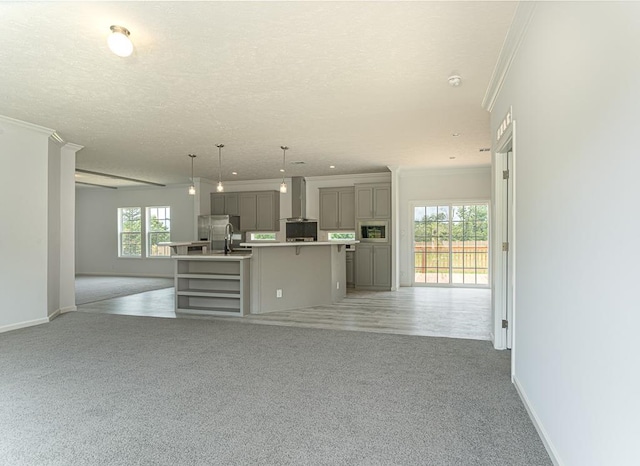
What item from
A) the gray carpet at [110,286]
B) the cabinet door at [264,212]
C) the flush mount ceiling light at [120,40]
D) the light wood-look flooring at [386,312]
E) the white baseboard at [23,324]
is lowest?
the gray carpet at [110,286]

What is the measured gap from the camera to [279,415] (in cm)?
242

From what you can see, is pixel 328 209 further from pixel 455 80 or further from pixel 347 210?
pixel 455 80

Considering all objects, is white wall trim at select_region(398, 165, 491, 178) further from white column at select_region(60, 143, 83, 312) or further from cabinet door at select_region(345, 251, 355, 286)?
white column at select_region(60, 143, 83, 312)

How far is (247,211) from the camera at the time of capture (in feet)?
31.1

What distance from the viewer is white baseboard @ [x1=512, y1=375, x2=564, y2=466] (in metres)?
1.87

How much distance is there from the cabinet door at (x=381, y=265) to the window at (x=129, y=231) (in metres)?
7.10

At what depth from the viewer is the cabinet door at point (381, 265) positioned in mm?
8188

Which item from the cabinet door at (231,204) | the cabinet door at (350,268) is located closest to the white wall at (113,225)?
the cabinet door at (231,204)

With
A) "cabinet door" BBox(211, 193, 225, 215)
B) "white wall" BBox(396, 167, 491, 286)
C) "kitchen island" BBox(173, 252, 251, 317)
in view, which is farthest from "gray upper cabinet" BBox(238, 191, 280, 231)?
"kitchen island" BBox(173, 252, 251, 317)

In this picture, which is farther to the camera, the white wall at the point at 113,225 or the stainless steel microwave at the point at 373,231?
the white wall at the point at 113,225

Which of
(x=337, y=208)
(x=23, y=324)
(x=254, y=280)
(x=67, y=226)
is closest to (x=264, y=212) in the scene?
(x=337, y=208)

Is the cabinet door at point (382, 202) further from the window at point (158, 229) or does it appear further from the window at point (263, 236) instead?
the window at point (158, 229)

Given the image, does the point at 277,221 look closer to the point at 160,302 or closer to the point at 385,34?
the point at 160,302

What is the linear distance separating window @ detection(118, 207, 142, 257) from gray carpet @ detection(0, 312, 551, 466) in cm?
722
